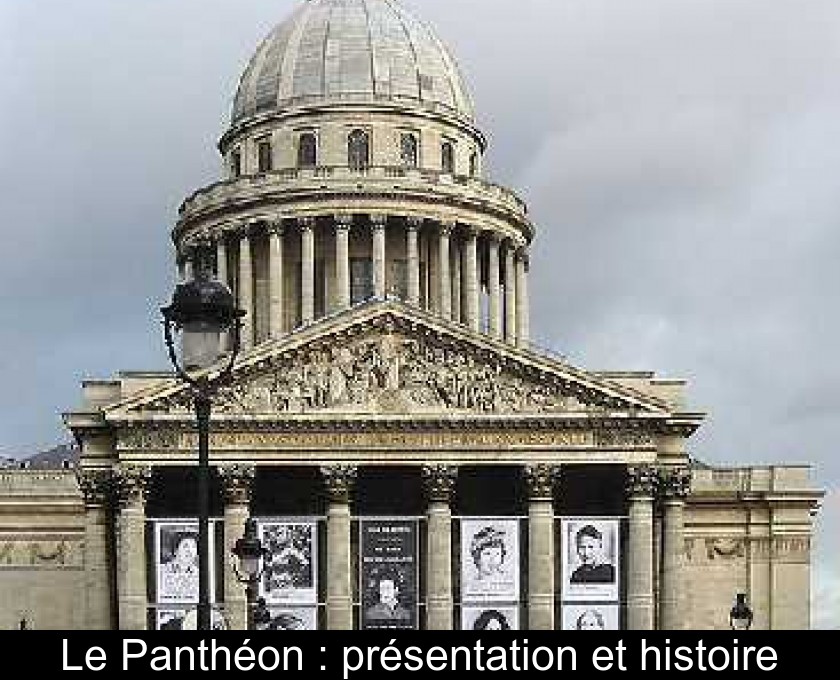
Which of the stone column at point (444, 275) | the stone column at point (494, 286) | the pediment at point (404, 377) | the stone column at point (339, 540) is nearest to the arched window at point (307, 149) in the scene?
the stone column at point (444, 275)

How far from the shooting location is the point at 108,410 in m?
77.3

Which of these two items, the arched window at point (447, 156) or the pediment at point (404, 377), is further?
the arched window at point (447, 156)

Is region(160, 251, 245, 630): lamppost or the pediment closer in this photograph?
region(160, 251, 245, 630): lamppost

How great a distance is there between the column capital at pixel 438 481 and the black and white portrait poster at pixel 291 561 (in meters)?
3.95

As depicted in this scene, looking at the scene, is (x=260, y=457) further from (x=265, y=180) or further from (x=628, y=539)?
(x=265, y=180)

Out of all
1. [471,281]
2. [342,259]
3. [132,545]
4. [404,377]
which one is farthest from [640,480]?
[342,259]

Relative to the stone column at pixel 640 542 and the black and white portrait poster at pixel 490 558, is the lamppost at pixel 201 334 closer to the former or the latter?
the black and white portrait poster at pixel 490 558

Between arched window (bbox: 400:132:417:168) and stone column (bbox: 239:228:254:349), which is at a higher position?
arched window (bbox: 400:132:417:168)

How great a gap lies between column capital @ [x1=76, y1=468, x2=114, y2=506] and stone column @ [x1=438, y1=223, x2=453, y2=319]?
75.5 ft

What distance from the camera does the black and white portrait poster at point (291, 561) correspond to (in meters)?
76.5

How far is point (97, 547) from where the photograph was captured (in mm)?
80688

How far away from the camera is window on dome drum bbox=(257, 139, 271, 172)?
108 metres

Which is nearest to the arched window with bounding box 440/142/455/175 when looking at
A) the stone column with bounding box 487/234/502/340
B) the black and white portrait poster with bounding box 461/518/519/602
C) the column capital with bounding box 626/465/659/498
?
the stone column with bounding box 487/234/502/340
